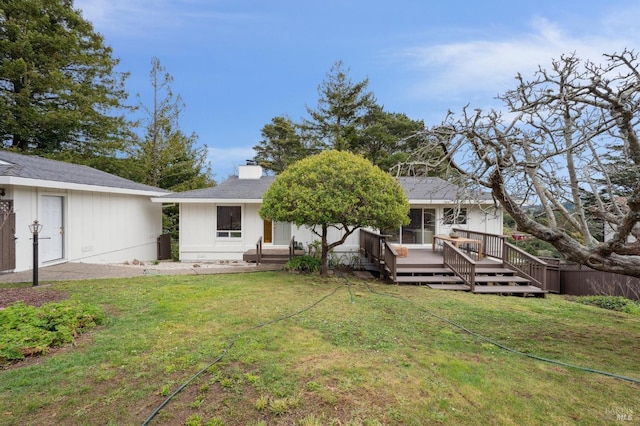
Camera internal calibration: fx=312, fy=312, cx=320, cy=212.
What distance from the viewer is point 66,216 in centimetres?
962

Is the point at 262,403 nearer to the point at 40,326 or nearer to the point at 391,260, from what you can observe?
the point at 40,326

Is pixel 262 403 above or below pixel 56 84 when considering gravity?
below

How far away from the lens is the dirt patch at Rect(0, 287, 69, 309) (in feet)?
17.5

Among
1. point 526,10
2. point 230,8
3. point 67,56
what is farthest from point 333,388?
point 67,56

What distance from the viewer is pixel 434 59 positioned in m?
11.4

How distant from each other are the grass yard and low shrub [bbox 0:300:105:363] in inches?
9.5

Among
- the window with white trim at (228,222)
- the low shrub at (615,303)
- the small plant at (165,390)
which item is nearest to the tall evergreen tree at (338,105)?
the window with white trim at (228,222)

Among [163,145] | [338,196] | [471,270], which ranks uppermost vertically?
[163,145]

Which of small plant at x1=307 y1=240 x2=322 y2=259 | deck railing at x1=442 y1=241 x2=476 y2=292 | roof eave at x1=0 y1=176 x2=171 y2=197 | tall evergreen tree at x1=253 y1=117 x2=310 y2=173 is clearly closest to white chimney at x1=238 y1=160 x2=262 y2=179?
roof eave at x1=0 y1=176 x2=171 y2=197

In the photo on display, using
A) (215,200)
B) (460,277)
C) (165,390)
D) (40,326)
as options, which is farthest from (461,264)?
(40,326)

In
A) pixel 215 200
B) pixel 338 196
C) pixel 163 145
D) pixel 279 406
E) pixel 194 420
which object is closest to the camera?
pixel 194 420

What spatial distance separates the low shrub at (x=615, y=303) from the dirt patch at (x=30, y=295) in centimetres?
1286

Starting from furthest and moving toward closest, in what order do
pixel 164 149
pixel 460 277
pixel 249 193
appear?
pixel 164 149 < pixel 249 193 < pixel 460 277

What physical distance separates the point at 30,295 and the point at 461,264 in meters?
10.1
